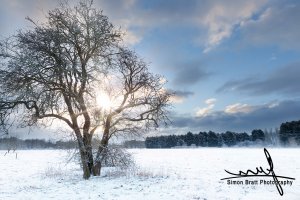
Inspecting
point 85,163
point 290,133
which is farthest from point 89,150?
point 290,133

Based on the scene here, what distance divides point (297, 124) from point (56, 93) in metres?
106

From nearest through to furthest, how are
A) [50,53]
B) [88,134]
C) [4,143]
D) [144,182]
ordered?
[4,143] → [144,182] → [50,53] → [88,134]

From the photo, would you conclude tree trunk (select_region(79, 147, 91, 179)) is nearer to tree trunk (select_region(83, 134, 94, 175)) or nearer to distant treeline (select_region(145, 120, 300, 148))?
tree trunk (select_region(83, 134, 94, 175))

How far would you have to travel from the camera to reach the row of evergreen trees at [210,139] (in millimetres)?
153625

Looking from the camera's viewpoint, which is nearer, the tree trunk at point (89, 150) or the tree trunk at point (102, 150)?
the tree trunk at point (89, 150)

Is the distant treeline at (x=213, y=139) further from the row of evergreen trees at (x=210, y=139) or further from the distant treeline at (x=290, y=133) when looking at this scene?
the distant treeline at (x=290, y=133)

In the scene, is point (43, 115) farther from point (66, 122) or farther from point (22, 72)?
point (22, 72)

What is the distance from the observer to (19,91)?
882 inches

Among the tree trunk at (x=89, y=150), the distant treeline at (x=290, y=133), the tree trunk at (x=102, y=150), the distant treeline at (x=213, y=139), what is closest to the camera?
the tree trunk at (x=89, y=150)

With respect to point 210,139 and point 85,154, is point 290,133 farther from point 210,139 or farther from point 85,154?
point 85,154

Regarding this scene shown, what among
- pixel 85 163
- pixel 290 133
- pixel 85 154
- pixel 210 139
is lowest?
pixel 85 163

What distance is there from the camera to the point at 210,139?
524 ft

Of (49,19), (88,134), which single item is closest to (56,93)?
(88,134)

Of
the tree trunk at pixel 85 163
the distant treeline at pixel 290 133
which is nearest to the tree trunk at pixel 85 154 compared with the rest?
the tree trunk at pixel 85 163
